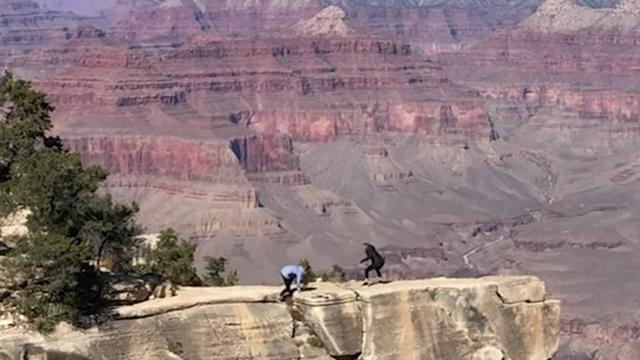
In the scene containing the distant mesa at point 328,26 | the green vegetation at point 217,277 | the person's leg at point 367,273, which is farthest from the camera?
the distant mesa at point 328,26

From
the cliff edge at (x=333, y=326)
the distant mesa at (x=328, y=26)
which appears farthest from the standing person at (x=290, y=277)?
the distant mesa at (x=328, y=26)

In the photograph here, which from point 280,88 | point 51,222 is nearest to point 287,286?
point 51,222

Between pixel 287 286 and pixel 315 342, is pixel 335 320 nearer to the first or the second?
pixel 315 342

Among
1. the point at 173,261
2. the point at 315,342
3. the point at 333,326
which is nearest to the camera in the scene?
the point at 315,342

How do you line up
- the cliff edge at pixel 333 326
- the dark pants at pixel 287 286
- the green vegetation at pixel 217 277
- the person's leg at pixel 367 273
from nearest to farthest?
1. the cliff edge at pixel 333 326
2. the dark pants at pixel 287 286
3. the person's leg at pixel 367 273
4. the green vegetation at pixel 217 277

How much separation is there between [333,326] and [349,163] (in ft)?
457

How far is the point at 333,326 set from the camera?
21938 millimetres

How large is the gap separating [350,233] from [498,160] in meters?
47.3

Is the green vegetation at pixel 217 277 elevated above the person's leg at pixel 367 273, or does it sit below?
below

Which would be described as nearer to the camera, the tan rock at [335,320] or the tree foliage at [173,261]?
the tan rock at [335,320]

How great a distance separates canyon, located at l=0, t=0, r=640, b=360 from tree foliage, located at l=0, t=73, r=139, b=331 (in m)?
67.4

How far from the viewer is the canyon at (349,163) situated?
118500 millimetres

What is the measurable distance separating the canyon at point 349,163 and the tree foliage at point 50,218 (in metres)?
67.4

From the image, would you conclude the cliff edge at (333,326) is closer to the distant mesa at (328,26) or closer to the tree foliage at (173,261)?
the tree foliage at (173,261)
